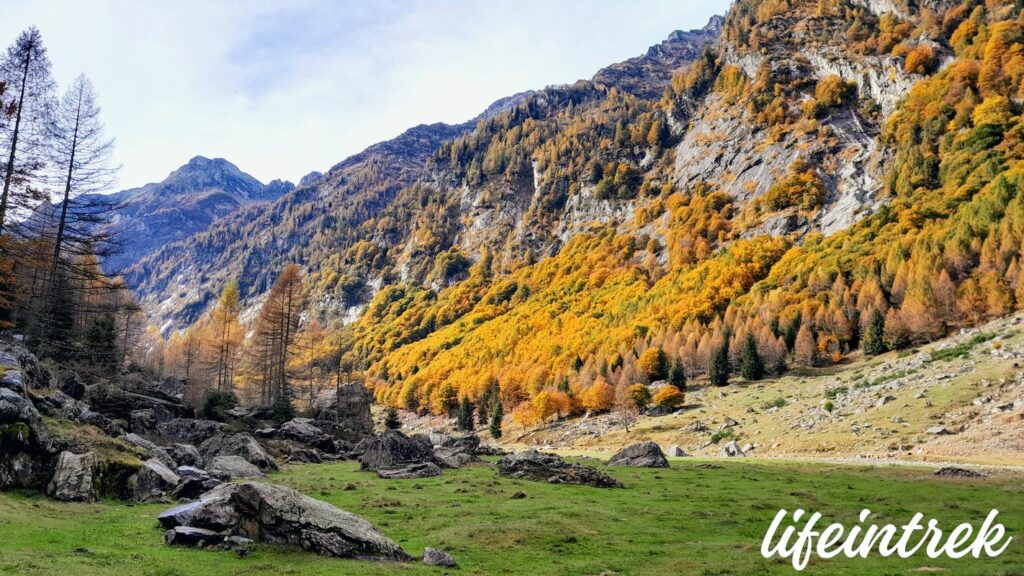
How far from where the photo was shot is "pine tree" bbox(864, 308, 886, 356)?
320ft

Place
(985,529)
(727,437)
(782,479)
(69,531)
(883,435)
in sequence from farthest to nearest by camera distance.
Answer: (727,437) < (883,435) < (782,479) < (985,529) < (69,531)

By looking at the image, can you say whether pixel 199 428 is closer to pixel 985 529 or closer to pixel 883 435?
pixel 985 529

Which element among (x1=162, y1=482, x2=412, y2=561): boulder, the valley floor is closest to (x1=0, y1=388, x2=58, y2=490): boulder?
(x1=162, y1=482, x2=412, y2=561): boulder

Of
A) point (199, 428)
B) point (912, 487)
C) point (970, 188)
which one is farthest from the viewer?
point (970, 188)

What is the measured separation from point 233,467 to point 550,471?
2331 cm

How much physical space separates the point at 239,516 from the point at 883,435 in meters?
65.9

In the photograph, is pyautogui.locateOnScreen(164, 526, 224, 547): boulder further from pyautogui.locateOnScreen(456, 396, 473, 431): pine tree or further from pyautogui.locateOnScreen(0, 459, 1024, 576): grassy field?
pyautogui.locateOnScreen(456, 396, 473, 431): pine tree

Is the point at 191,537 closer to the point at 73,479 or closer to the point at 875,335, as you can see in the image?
the point at 73,479

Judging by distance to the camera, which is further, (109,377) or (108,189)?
(109,377)

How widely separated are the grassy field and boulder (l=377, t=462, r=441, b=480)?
70.8 inches

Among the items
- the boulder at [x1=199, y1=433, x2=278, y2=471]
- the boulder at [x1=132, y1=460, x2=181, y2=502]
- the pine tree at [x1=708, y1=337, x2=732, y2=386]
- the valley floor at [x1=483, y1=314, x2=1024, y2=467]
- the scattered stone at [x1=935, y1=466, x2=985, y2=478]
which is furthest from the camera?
the pine tree at [x1=708, y1=337, x2=732, y2=386]

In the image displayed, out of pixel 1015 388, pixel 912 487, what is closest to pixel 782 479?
pixel 912 487

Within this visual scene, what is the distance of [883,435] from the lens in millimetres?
58062

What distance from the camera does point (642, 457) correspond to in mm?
51312
